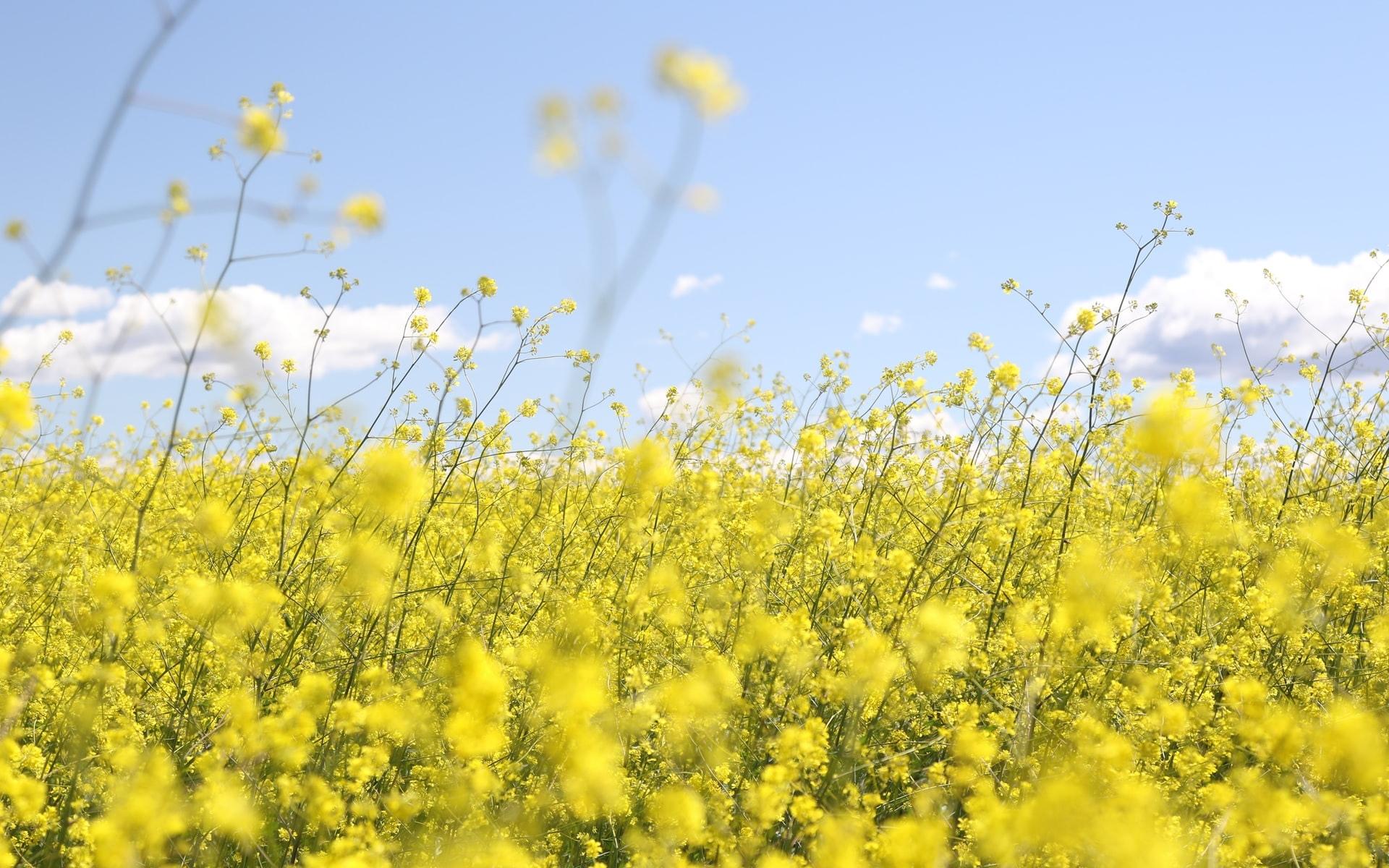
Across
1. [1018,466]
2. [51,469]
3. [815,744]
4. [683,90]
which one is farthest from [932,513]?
[51,469]

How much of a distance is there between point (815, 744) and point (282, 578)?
2.10 m

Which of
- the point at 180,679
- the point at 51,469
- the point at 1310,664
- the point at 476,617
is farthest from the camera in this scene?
the point at 51,469

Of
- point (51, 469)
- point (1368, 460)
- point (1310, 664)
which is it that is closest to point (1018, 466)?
point (1310, 664)

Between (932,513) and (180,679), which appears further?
(932,513)

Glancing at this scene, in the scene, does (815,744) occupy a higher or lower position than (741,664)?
lower

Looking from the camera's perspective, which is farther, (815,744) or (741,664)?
(741,664)

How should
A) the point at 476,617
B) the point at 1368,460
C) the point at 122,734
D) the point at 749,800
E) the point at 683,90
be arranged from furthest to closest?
the point at 1368,460 → the point at 476,617 → the point at 122,734 → the point at 749,800 → the point at 683,90

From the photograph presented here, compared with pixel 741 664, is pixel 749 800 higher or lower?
lower

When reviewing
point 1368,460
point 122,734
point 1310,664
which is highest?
point 1368,460

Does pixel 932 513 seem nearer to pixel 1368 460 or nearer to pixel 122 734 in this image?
Result: pixel 1368 460

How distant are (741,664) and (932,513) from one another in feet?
5.14

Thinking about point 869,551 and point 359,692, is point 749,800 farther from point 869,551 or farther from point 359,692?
point 359,692

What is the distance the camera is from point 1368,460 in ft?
18.5

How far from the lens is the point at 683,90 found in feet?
7.11
